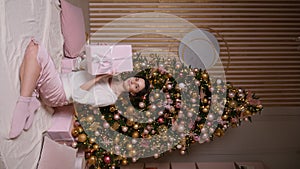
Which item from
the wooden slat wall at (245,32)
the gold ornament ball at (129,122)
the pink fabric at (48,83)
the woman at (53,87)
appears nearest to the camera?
the woman at (53,87)

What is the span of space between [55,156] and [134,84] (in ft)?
→ 2.22

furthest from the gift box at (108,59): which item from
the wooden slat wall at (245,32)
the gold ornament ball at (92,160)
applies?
the wooden slat wall at (245,32)

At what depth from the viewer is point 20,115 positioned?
1.57 m

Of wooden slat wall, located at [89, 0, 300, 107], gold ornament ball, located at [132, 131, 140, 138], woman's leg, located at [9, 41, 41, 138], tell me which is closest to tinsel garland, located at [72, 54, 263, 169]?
gold ornament ball, located at [132, 131, 140, 138]

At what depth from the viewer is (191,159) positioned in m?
3.19

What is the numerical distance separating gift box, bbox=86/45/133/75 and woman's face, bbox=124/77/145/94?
5.2 inches

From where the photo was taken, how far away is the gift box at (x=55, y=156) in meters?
1.88

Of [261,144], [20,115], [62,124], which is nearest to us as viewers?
[20,115]

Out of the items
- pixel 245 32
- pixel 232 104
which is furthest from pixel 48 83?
pixel 245 32

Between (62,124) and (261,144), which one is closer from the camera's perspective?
(62,124)

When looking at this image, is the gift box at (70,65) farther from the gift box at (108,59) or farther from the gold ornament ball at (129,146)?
the gold ornament ball at (129,146)

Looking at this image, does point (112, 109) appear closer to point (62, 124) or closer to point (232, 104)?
point (62, 124)

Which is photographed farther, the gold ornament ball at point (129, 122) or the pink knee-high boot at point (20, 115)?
the gold ornament ball at point (129, 122)

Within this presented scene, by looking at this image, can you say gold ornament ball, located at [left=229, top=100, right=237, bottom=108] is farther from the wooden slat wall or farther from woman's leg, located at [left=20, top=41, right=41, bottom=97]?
woman's leg, located at [left=20, top=41, right=41, bottom=97]
